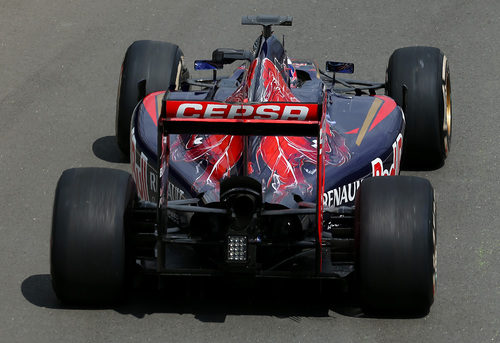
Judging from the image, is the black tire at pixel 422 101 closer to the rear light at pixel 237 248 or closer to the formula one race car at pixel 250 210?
the formula one race car at pixel 250 210

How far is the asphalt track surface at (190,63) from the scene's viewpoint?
9844 millimetres

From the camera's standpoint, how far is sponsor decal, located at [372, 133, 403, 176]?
1121 centimetres

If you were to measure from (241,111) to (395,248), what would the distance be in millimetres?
1352

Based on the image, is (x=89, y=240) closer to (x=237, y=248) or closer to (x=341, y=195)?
(x=237, y=248)

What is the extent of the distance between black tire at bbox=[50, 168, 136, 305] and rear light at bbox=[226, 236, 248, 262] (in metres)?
0.71

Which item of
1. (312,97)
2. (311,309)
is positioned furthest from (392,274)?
(312,97)

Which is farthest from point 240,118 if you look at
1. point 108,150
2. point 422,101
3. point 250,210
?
point 108,150

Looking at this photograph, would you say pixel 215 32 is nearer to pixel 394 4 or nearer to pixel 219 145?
pixel 394 4

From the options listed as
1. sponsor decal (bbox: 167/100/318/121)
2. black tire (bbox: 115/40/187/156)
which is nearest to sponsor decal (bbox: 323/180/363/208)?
sponsor decal (bbox: 167/100/318/121)

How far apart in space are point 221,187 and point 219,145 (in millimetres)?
956

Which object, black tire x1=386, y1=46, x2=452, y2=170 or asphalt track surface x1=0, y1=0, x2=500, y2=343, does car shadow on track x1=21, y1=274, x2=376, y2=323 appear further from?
black tire x1=386, y1=46, x2=452, y2=170

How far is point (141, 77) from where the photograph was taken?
1303 centimetres

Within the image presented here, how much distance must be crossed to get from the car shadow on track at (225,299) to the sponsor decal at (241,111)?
3.87ft

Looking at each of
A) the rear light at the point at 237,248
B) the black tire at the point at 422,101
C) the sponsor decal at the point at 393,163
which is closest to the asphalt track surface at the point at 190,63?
the black tire at the point at 422,101
